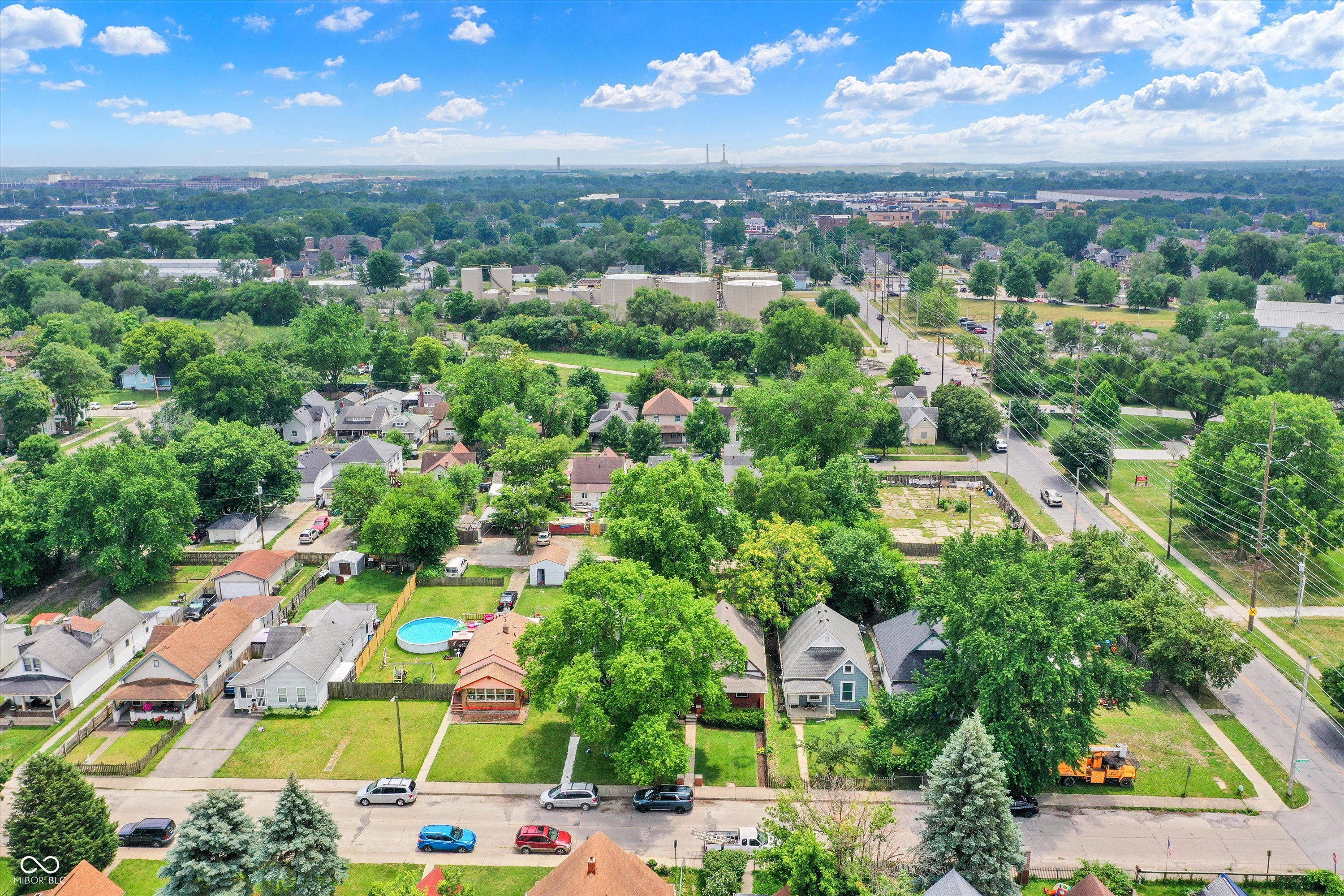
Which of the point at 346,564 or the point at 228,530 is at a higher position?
the point at 228,530

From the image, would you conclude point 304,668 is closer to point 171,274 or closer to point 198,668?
point 198,668

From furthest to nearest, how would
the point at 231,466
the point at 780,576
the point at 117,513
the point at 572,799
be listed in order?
1. the point at 231,466
2. the point at 117,513
3. the point at 780,576
4. the point at 572,799

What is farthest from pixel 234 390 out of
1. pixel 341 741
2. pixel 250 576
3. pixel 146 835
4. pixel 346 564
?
pixel 146 835

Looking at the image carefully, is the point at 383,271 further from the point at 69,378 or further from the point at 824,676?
the point at 824,676

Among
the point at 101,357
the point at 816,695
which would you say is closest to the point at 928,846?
the point at 816,695

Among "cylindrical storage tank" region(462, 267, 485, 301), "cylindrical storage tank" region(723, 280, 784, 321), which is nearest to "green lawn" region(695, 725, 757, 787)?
"cylindrical storage tank" region(723, 280, 784, 321)

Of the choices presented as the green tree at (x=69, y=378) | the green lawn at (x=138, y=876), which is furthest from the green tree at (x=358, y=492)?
the green tree at (x=69, y=378)

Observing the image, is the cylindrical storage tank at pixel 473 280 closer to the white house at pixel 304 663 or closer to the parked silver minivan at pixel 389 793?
the white house at pixel 304 663
